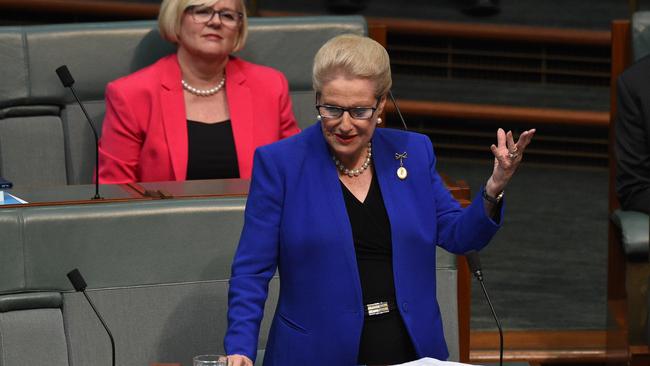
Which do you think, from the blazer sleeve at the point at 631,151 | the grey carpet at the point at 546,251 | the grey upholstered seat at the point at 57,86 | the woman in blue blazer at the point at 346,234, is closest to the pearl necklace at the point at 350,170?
the woman in blue blazer at the point at 346,234

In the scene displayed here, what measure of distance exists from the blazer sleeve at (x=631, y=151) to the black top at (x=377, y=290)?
2.55ft

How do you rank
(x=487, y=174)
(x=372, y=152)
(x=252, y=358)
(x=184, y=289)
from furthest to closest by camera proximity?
(x=487, y=174), (x=184, y=289), (x=372, y=152), (x=252, y=358)

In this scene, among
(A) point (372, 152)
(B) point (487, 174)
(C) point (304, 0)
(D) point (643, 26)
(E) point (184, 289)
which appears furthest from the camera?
(C) point (304, 0)

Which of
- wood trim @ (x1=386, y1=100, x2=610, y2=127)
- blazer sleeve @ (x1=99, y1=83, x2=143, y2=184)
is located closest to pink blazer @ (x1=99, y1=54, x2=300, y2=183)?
blazer sleeve @ (x1=99, y1=83, x2=143, y2=184)

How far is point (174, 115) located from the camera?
8.06ft

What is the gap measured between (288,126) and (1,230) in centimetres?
90

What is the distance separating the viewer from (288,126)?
2.55m

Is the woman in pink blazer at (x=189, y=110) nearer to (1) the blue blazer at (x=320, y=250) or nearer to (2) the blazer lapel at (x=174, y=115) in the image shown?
(2) the blazer lapel at (x=174, y=115)

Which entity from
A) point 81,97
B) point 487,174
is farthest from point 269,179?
point 487,174

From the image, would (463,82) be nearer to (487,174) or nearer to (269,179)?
(487,174)

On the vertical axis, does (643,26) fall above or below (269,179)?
above

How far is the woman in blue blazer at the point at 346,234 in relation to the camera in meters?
1.56

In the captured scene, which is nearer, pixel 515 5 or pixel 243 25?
pixel 243 25

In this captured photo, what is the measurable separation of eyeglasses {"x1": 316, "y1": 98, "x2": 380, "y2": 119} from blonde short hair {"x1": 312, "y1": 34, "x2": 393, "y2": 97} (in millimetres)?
22
